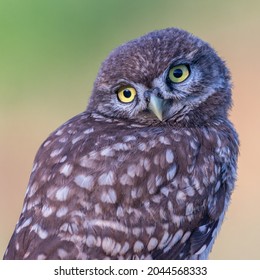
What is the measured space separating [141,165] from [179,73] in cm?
68

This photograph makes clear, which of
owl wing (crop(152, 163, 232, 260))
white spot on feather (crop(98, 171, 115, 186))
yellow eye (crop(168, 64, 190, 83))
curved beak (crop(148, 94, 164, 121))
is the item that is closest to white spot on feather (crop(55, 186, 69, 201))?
white spot on feather (crop(98, 171, 115, 186))

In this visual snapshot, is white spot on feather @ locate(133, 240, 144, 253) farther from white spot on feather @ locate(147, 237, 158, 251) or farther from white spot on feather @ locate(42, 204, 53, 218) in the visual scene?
white spot on feather @ locate(42, 204, 53, 218)

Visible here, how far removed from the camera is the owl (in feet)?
16.3

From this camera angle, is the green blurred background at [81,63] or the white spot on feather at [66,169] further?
the green blurred background at [81,63]

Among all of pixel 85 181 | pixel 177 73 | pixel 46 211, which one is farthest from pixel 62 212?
pixel 177 73

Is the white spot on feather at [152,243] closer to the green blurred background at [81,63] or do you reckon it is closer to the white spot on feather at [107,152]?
the white spot on feather at [107,152]

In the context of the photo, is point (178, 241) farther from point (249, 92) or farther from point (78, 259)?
point (249, 92)

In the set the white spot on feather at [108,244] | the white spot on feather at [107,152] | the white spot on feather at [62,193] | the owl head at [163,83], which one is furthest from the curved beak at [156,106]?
the white spot on feather at [108,244]

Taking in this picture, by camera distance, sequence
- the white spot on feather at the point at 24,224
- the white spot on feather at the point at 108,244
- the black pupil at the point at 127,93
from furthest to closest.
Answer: the black pupil at the point at 127,93
the white spot on feather at the point at 24,224
the white spot on feather at the point at 108,244

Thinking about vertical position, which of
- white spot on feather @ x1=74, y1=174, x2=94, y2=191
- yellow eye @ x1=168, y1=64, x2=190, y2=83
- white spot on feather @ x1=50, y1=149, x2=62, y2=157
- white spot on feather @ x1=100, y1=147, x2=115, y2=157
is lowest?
white spot on feather @ x1=74, y1=174, x2=94, y2=191

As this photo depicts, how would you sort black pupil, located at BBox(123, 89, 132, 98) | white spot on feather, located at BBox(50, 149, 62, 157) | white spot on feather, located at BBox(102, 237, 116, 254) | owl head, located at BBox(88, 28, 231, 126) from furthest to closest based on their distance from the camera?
black pupil, located at BBox(123, 89, 132, 98) → owl head, located at BBox(88, 28, 231, 126) → white spot on feather, located at BBox(50, 149, 62, 157) → white spot on feather, located at BBox(102, 237, 116, 254)

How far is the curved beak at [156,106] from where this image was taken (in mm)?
5379
